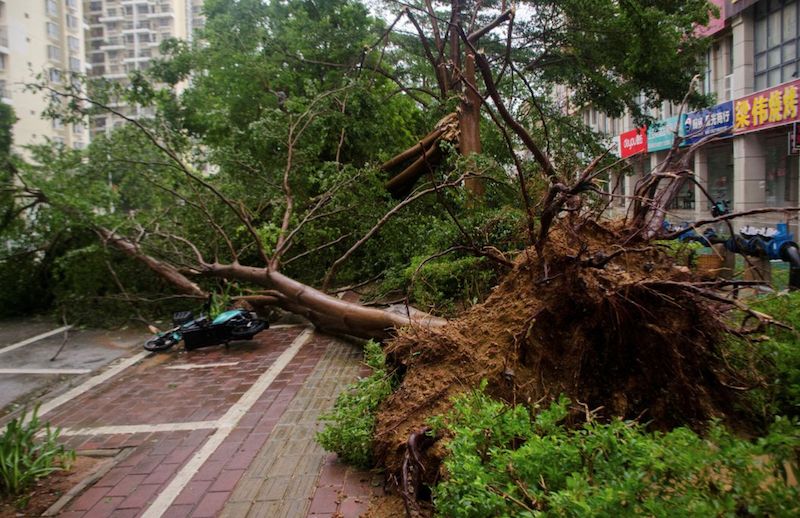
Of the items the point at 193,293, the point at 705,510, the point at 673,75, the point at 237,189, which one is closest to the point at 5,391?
the point at 193,293

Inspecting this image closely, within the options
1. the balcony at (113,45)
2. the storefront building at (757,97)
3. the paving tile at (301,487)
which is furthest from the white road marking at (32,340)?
the balcony at (113,45)

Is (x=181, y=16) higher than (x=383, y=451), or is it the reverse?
(x=181, y=16)

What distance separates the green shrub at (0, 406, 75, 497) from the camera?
4.00m

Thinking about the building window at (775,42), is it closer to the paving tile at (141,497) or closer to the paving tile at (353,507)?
the paving tile at (353,507)

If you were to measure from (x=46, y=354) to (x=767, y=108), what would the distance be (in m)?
21.7

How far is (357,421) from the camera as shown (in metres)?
4.20

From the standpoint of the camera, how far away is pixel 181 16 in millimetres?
64812

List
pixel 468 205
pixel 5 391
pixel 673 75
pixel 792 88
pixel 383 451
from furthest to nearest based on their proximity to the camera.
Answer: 1. pixel 792 88
2. pixel 673 75
3. pixel 468 205
4. pixel 5 391
5. pixel 383 451

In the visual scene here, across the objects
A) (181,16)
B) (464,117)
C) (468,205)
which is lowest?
(468,205)

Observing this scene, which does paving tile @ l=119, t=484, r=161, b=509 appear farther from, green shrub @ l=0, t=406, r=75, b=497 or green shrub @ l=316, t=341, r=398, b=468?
green shrub @ l=316, t=341, r=398, b=468

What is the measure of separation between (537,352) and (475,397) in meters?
0.83

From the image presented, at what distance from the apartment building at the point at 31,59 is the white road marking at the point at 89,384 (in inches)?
224

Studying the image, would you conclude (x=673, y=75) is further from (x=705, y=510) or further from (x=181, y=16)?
(x=181, y=16)

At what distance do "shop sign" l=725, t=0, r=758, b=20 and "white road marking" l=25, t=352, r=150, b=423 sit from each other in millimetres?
21866
